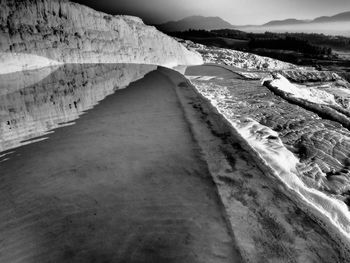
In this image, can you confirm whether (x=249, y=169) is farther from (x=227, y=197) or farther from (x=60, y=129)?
(x=60, y=129)

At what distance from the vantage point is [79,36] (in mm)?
20344

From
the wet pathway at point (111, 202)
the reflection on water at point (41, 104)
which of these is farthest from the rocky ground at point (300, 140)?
the reflection on water at point (41, 104)

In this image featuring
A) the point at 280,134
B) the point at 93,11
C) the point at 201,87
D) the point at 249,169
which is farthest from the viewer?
the point at 93,11

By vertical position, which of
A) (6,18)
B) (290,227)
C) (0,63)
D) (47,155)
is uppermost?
(6,18)

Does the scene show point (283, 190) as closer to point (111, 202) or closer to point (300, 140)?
point (300, 140)

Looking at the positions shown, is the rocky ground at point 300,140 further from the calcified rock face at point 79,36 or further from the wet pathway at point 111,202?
the calcified rock face at point 79,36

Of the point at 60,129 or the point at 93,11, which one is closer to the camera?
the point at 60,129

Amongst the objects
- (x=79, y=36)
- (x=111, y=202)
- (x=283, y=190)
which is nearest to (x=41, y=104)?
Answer: (x=111, y=202)

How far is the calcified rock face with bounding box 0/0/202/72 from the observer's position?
17.4 meters

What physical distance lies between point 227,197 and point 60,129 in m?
4.12

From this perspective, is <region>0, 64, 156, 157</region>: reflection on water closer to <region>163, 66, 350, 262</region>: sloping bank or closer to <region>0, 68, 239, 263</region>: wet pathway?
<region>0, 68, 239, 263</region>: wet pathway

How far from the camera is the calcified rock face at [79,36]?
17375 mm

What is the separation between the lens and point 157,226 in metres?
2.71

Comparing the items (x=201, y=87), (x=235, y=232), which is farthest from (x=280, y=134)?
(x=201, y=87)
